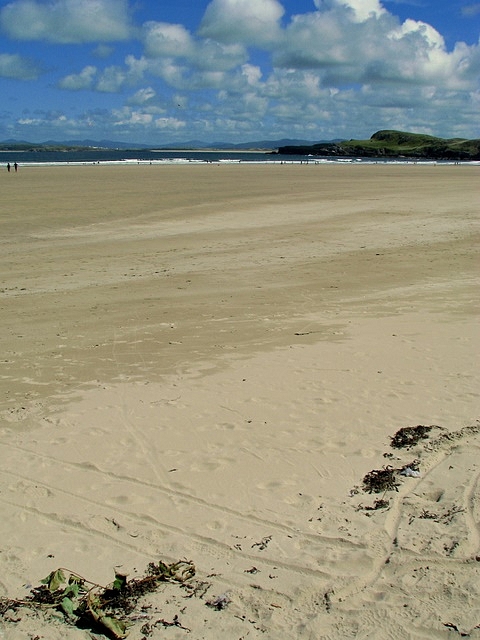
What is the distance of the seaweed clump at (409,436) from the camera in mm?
5766

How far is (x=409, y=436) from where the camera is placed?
5930 millimetres

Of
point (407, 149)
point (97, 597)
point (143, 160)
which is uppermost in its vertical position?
point (407, 149)

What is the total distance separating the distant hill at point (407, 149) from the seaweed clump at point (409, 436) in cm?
14320

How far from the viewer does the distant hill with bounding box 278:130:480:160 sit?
142275mm

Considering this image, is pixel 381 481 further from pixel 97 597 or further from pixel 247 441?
pixel 97 597

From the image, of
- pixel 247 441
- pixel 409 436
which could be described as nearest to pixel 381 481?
pixel 409 436

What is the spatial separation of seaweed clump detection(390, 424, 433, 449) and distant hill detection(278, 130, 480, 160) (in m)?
143

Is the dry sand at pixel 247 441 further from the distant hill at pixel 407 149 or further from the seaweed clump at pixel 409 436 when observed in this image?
the distant hill at pixel 407 149

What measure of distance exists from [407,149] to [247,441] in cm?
17401

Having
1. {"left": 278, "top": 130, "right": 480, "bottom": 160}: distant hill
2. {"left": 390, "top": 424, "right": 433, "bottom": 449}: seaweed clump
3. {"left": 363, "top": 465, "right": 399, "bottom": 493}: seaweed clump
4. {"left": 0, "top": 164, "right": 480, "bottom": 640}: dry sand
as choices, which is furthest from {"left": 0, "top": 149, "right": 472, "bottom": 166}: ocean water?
{"left": 363, "top": 465, "right": 399, "bottom": 493}: seaweed clump

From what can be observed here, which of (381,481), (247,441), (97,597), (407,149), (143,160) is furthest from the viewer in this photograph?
(407,149)

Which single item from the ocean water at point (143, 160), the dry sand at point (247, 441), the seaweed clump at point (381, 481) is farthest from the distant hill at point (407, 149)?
the seaweed clump at point (381, 481)

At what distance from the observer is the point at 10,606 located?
3.76 metres

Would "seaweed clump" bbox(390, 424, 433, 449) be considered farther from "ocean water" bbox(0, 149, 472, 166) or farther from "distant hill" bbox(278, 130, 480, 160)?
"distant hill" bbox(278, 130, 480, 160)
